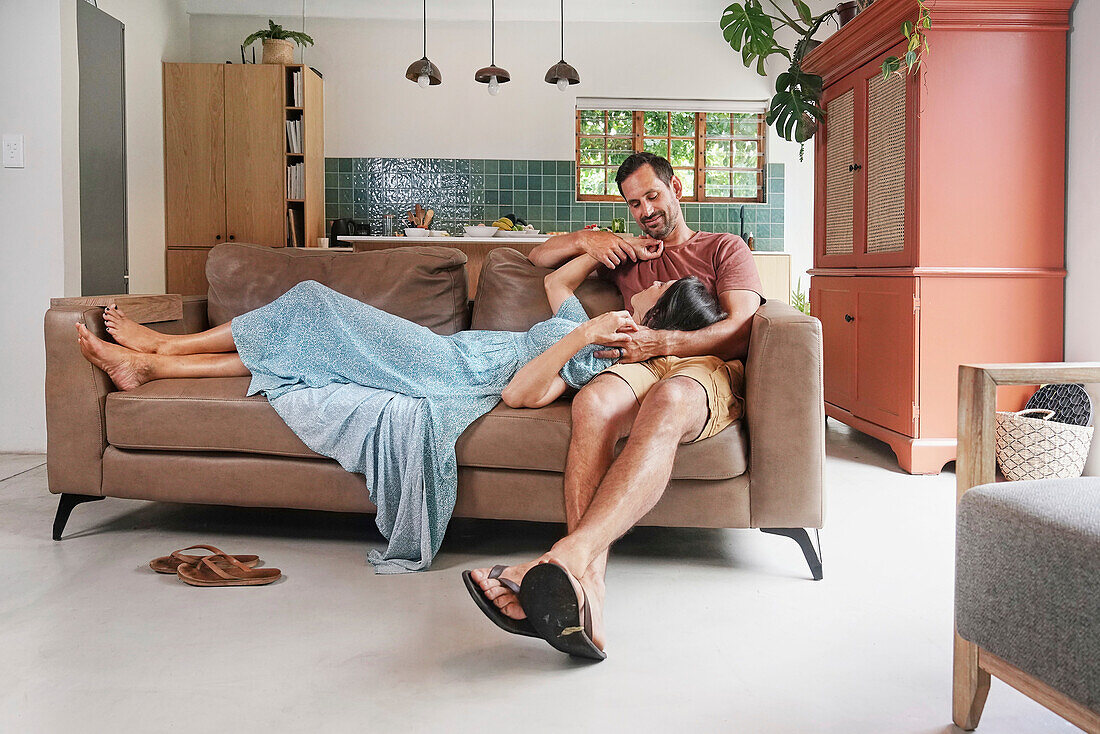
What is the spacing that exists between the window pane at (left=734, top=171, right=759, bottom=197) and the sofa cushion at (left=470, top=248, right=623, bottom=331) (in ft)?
13.9

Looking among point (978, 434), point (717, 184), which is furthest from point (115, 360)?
point (717, 184)

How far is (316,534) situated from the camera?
2.48 m

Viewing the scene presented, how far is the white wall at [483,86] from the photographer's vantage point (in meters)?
6.22

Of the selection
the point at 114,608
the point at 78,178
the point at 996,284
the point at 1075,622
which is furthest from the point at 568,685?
the point at 78,178

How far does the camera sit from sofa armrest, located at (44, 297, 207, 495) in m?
2.37

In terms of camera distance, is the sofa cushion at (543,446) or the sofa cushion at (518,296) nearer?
the sofa cushion at (543,446)

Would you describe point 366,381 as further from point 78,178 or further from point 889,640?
point 78,178

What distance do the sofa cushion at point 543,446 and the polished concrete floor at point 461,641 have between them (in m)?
→ 0.28

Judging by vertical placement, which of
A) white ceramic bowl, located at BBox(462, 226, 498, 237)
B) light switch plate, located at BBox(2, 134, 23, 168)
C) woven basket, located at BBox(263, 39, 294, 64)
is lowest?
white ceramic bowl, located at BBox(462, 226, 498, 237)

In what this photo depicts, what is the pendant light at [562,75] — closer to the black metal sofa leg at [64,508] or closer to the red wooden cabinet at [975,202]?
the red wooden cabinet at [975,202]

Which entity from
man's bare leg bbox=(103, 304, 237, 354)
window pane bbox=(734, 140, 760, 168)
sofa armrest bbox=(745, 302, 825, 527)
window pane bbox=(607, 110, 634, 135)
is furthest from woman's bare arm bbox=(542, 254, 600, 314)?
window pane bbox=(734, 140, 760, 168)

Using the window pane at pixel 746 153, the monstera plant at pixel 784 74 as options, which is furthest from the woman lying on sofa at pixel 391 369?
the window pane at pixel 746 153

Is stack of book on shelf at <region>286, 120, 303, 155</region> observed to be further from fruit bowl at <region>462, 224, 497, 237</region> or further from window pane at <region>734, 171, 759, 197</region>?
window pane at <region>734, 171, 759, 197</region>

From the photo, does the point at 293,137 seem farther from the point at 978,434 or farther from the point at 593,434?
the point at 978,434
